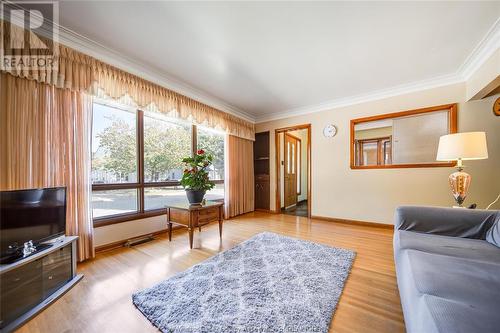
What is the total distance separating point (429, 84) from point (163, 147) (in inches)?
175

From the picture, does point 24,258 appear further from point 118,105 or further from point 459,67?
point 459,67

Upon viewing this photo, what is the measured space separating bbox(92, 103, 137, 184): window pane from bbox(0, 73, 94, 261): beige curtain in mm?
293

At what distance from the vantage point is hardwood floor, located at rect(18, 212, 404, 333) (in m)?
1.22

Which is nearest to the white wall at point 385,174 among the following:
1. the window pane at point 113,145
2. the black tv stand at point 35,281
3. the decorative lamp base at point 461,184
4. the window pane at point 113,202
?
the decorative lamp base at point 461,184

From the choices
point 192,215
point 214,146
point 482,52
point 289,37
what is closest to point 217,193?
point 214,146

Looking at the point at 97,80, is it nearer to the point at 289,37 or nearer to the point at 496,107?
the point at 289,37

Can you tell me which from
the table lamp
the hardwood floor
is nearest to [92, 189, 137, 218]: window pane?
the hardwood floor

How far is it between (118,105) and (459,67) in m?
4.75

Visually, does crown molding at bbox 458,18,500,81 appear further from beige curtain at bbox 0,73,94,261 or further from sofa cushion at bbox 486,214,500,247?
beige curtain at bbox 0,73,94,261

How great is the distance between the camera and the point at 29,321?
122cm

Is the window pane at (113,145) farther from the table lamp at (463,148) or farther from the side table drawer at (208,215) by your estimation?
the table lamp at (463,148)

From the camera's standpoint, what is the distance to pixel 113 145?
2518 millimetres

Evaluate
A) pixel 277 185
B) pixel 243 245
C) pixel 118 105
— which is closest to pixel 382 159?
pixel 277 185

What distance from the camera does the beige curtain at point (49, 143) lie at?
63.5 inches
